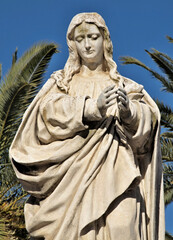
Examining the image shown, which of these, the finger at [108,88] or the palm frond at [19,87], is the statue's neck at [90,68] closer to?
the finger at [108,88]

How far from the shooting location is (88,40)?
1164 centimetres

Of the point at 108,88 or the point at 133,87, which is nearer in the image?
the point at 108,88

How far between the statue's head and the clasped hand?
3.32 feet

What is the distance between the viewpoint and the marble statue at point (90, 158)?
1077 centimetres

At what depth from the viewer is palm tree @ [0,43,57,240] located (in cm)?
1728

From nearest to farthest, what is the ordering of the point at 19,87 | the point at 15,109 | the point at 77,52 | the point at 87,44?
1. the point at 87,44
2. the point at 77,52
3. the point at 19,87
4. the point at 15,109

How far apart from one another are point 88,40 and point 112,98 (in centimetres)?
121

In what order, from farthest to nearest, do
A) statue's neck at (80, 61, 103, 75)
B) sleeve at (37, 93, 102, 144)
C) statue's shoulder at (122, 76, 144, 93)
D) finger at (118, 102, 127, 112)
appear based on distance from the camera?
statue's neck at (80, 61, 103, 75) < statue's shoulder at (122, 76, 144, 93) < sleeve at (37, 93, 102, 144) < finger at (118, 102, 127, 112)

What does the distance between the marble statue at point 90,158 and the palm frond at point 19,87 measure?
18.3 feet

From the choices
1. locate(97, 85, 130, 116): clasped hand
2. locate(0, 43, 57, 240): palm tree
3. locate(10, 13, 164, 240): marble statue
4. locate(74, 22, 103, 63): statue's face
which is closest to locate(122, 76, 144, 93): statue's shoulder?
locate(10, 13, 164, 240): marble statue

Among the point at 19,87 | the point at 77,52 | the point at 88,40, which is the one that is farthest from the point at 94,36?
the point at 19,87

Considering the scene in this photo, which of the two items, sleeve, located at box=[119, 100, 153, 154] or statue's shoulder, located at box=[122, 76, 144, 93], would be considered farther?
statue's shoulder, located at box=[122, 76, 144, 93]

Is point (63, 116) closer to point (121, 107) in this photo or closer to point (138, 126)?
point (121, 107)

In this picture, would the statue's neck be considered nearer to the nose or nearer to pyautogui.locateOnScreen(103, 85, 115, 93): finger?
the nose
